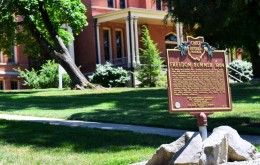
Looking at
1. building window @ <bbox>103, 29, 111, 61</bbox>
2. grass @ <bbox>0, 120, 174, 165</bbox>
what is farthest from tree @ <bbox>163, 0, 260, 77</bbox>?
building window @ <bbox>103, 29, 111, 61</bbox>

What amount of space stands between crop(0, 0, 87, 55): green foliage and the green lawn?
495cm

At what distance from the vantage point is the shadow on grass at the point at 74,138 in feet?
34.7

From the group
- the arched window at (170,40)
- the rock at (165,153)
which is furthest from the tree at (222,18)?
the arched window at (170,40)

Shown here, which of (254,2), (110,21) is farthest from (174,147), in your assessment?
(110,21)

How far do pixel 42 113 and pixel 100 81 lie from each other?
1521 centimetres

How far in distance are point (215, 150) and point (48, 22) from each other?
21690 mm

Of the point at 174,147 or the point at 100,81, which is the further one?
the point at 100,81

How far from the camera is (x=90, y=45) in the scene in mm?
40750

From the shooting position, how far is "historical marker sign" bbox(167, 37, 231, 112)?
8375mm

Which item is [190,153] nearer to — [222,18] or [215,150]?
[215,150]

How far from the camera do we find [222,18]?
16219 millimetres

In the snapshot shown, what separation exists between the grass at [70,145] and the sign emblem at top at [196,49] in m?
1.99

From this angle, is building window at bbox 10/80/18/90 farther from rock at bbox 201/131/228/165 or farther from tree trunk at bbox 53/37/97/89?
rock at bbox 201/131/228/165

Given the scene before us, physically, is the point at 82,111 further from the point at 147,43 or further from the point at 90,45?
the point at 90,45
